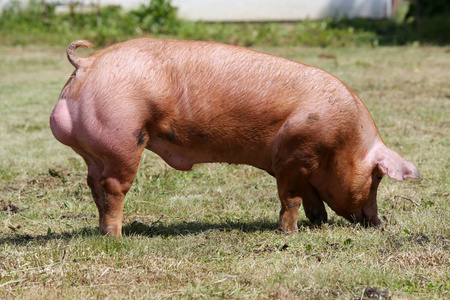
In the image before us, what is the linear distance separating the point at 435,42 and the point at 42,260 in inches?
581

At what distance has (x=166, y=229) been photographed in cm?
454

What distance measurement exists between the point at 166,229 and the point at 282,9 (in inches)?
604

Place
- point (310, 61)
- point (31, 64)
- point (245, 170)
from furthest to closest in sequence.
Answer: point (31, 64) < point (310, 61) < point (245, 170)

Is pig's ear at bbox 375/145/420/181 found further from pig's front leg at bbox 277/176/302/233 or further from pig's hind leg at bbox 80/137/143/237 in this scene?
pig's hind leg at bbox 80/137/143/237

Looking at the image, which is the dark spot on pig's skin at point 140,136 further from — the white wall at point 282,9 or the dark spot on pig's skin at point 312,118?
the white wall at point 282,9

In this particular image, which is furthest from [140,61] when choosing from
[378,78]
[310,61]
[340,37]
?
[340,37]

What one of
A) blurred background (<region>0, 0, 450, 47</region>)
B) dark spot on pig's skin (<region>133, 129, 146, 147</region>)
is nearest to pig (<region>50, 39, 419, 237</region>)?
dark spot on pig's skin (<region>133, 129, 146, 147</region>)

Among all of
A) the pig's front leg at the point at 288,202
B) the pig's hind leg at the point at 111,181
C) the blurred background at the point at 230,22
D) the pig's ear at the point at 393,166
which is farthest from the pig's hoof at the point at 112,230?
the blurred background at the point at 230,22

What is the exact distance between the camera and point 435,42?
16.3 meters

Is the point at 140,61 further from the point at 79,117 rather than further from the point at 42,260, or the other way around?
the point at 42,260

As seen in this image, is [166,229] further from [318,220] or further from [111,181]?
[318,220]

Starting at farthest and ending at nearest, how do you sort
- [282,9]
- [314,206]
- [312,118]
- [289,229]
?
[282,9] < [314,206] < [289,229] < [312,118]

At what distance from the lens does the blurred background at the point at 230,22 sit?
1670 cm

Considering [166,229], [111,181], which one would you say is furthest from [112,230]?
[166,229]
